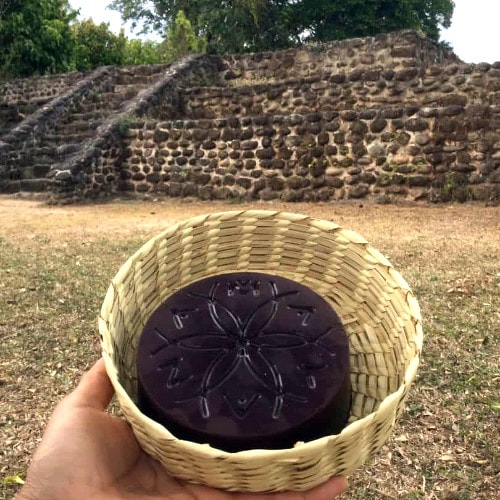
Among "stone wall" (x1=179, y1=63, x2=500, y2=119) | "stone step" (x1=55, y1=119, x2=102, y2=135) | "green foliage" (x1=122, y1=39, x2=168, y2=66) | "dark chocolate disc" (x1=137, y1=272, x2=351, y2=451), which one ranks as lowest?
"dark chocolate disc" (x1=137, y1=272, x2=351, y2=451)

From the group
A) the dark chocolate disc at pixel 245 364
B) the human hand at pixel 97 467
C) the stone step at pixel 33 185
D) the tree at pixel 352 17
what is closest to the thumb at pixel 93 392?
the human hand at pixel 97 467

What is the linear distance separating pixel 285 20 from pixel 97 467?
2438cm

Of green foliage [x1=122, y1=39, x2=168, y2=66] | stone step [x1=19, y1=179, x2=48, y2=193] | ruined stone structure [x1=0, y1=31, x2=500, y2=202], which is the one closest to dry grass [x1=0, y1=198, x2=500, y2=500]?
ruined stone structure [x1=0, y1=31, x2=500, y2=202]

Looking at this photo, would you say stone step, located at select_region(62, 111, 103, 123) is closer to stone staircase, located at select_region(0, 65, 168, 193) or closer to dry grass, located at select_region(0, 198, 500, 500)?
stone staircase, located at select_region(0, 65, 168, 193)

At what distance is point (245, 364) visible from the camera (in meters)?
1.54

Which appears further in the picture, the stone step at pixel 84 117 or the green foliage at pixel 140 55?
the green foliage at pixel 140 55

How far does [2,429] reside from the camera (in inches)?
107

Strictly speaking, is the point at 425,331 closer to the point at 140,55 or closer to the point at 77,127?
the point at 77,127

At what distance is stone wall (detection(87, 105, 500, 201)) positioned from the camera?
807 centimetres

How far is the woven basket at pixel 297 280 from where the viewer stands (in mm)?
1229

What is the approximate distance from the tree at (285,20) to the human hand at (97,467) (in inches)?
880

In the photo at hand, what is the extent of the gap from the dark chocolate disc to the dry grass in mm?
967

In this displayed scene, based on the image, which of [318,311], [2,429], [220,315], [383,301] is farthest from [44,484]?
[2,429]

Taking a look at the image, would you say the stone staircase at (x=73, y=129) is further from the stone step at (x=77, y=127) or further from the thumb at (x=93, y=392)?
the thumb at (x=93, y=392)
